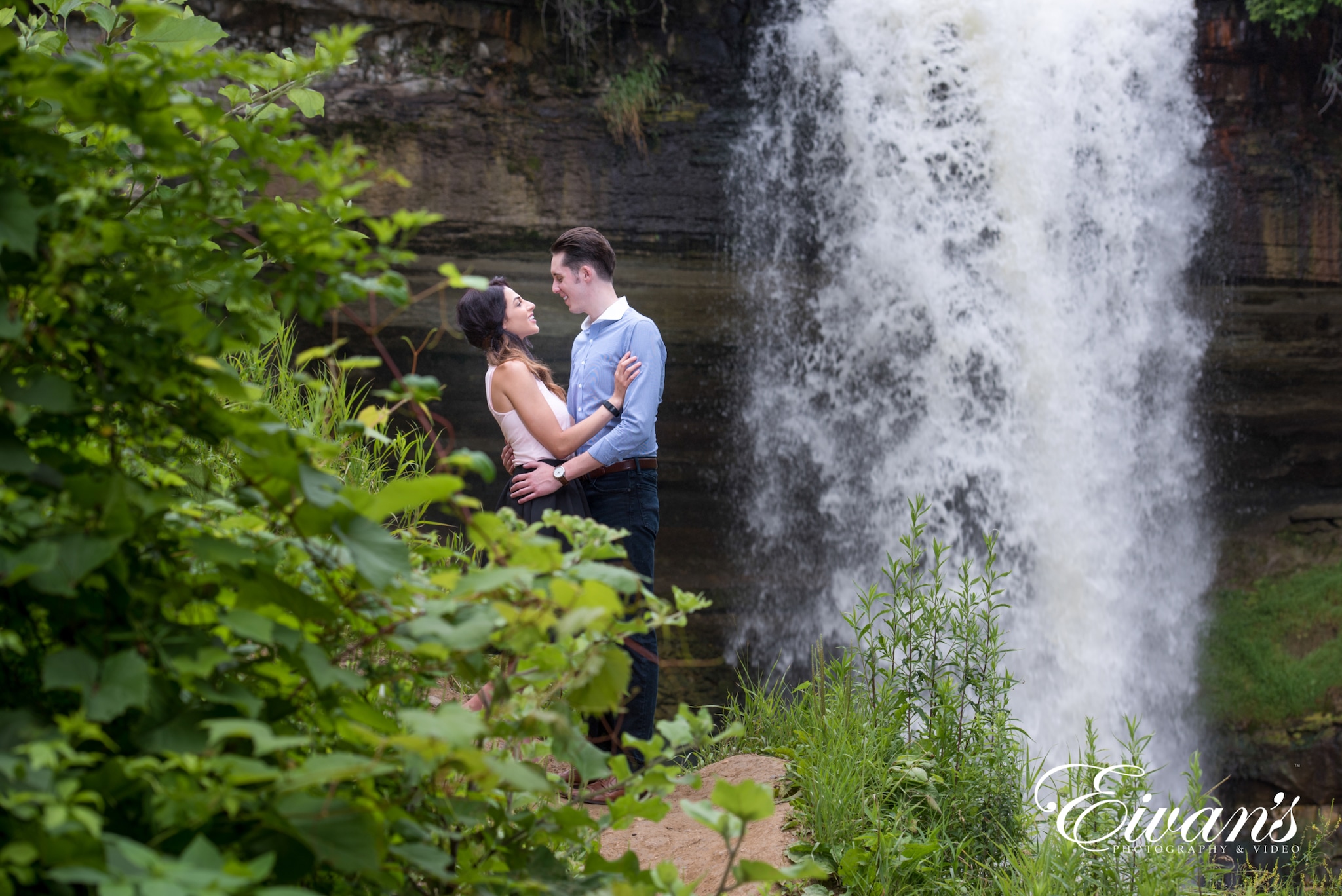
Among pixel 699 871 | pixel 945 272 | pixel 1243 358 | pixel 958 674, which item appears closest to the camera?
pixel 699 871

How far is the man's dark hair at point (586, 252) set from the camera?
3227 millimetres

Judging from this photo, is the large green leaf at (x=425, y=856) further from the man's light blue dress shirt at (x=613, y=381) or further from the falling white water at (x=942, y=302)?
the falling white water at (x=942, y=302)

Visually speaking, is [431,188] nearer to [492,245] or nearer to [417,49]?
[492,245]

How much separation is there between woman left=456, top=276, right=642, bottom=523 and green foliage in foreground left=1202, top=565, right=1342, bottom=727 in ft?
25.9

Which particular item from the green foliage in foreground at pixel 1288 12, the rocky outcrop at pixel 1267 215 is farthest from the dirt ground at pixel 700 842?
the green foliage in foreground at pixel 1288 12

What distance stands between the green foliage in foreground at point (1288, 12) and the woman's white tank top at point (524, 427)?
7807mm

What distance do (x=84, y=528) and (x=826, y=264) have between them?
7.73m

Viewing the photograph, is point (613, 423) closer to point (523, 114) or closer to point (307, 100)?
point (307, 100)

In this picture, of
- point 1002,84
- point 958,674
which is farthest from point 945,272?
point 958,674

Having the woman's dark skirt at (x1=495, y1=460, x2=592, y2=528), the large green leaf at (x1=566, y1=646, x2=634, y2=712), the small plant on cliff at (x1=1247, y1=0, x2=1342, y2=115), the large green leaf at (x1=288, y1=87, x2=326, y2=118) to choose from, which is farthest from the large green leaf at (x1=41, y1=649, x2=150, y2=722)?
the small plant on cliff at (x1=1247, y1=0, x2=1342, y2=115)

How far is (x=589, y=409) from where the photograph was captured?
324 centimetres

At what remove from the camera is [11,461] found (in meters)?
0.84

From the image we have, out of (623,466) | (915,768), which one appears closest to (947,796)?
(915,768)

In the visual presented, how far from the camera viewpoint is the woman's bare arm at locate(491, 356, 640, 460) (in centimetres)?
312
